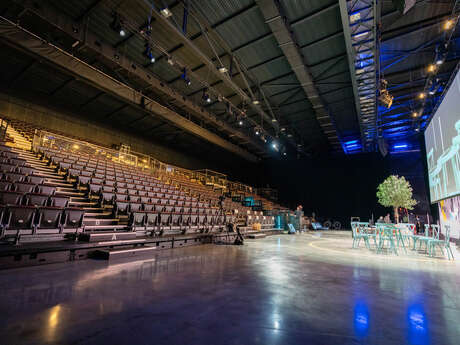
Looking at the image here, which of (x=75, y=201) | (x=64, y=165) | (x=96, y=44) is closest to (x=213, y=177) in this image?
(x=64, y=165)

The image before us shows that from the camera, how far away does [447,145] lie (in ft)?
20.8

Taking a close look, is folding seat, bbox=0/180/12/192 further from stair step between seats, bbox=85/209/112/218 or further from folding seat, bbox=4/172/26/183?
stair step between seats, bbox=85/209/112/218

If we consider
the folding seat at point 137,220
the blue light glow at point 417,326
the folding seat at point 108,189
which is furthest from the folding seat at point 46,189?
the blue light glow at point 417,326

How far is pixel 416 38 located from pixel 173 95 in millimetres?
8854

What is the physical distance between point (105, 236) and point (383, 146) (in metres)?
16.2

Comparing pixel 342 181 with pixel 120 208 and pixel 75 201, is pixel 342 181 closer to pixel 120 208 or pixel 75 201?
pixel 120 208

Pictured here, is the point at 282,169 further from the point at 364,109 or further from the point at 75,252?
the point at 75,252

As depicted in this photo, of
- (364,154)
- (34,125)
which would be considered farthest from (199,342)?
(364,154)

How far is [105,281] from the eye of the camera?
2678mm

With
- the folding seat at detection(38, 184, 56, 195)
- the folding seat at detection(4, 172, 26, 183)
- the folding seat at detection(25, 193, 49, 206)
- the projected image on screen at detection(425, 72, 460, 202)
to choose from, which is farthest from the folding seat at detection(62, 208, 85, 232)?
the projected image on screen at detection(425, 72, 460, 202)

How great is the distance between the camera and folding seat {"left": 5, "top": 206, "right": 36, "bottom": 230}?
11.7 feet

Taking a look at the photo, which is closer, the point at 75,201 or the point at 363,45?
the point at 75,201

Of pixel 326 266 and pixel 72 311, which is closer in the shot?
pixel 72 311

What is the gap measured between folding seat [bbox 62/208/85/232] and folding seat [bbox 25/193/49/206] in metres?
0.61
